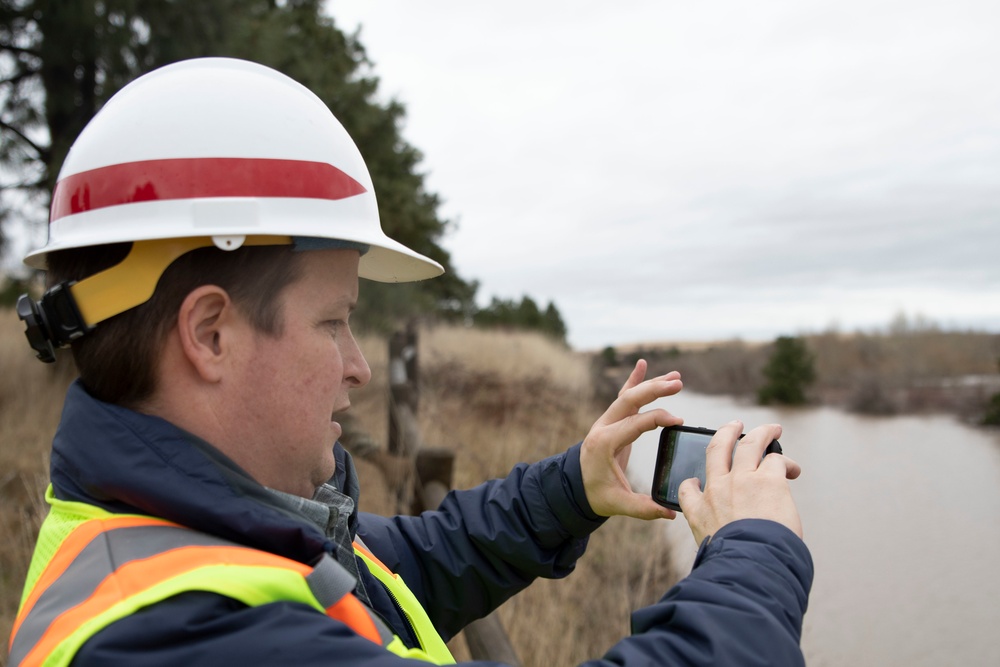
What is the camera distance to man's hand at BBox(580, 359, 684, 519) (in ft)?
5.74

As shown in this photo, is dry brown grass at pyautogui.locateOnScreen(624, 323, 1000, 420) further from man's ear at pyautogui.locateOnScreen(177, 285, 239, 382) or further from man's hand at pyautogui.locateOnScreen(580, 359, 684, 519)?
man's ear at pyautogui.locateOnScreen(177, 285, 239, 382)

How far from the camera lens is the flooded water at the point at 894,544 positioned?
5703 millimetres

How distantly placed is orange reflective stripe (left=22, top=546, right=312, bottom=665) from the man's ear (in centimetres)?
32

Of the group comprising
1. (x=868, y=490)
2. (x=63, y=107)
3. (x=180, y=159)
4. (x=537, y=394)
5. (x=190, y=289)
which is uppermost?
(x=63, y=107)

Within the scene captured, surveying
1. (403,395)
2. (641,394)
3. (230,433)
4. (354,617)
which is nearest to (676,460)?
(641,394)

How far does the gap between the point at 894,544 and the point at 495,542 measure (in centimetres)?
646

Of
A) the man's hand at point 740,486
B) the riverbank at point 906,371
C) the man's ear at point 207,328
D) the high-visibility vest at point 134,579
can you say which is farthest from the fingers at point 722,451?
the riverbank at point 906,371

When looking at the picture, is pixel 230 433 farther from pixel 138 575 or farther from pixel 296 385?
pixel 138 575

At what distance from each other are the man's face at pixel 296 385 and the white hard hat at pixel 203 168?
118 mm

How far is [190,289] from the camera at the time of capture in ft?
4.25

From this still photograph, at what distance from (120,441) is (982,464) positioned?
1008cm

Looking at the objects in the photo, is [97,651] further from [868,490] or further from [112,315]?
[868,490]

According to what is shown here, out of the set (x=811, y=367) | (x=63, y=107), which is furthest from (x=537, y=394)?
(x=63, y=107)

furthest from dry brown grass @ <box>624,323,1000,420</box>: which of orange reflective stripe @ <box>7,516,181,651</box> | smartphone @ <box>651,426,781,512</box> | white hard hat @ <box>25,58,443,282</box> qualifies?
orange reflective stripe @ <box>7,516,181,651</box>
